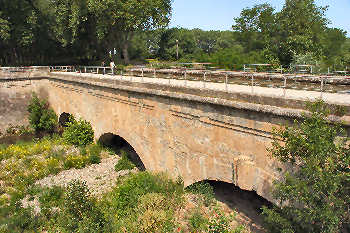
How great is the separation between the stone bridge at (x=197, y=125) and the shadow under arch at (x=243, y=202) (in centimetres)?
160

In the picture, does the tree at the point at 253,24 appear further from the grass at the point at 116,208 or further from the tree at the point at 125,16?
the grass at the point at 116,208

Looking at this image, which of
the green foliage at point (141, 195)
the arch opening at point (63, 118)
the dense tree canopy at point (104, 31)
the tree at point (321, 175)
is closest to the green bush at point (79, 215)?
the green foliage at point (141, 195)

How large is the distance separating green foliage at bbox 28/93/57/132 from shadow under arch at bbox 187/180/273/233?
1801 centimetres

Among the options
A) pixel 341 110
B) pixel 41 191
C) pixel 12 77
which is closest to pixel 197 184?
pixel 341 110

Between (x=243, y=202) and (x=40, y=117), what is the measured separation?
20.6 meters

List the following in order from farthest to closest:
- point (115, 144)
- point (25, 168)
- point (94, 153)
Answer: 1. point (115, 144)
2. point (94, 153)
3. point (25, 168)

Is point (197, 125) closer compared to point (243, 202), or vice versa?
point (197, 125)

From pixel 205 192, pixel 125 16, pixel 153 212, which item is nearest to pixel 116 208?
pixel 153 212

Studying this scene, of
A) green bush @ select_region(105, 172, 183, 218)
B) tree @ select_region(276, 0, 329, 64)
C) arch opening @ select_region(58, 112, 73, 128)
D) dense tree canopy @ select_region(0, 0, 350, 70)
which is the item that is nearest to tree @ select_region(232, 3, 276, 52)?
dense tree canopy @ select_region(0, 0, 350, 70)

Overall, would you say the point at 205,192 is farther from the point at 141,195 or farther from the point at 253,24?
the point at 253,24

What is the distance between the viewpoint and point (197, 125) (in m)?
9.98

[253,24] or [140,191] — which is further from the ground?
[253,24]

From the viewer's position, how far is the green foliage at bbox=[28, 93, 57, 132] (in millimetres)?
24516

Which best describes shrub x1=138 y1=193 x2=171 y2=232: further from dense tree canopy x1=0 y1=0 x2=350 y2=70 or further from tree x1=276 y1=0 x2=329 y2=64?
tree x1=276 y1=0 x2=329 y2=64
